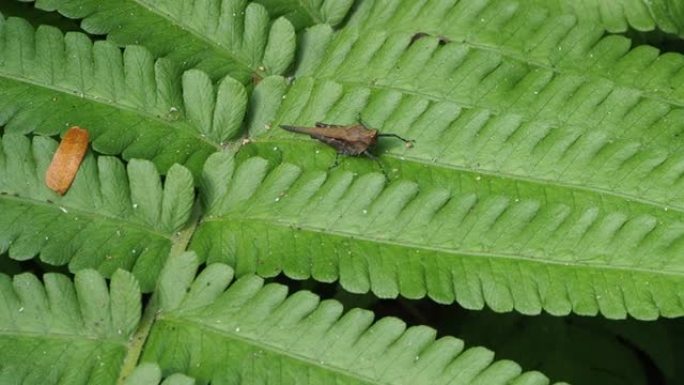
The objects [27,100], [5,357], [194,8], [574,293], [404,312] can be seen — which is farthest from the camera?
[404,312]

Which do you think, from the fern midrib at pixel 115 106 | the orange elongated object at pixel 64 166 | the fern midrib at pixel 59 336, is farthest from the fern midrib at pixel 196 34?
the fern midrib at pixel 59 336

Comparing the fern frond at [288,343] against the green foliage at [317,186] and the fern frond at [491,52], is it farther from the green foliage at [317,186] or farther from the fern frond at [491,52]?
the fern frond at [491,52]

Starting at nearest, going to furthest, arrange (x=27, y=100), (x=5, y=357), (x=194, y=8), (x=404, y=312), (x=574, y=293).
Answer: (x=5, y=357)
(x=574, y=293)
(x=27, y=100)
(x=194, y=8)
(x=404, y=312)

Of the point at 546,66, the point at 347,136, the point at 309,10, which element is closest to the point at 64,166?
the point at 347,136

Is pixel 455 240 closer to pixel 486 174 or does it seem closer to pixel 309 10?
pixel 486 174

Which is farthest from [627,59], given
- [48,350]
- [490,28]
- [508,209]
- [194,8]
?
[48,350]

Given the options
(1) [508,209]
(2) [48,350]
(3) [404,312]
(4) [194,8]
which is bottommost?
(3) [404,312]

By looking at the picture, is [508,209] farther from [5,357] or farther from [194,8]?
[5,357]
